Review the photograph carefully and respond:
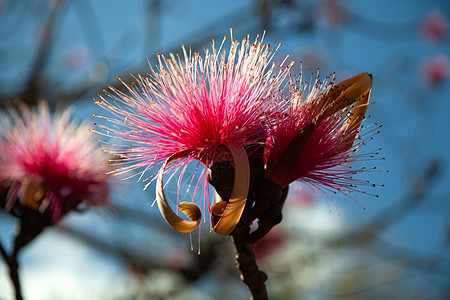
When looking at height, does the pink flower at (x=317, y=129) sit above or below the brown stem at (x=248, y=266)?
above

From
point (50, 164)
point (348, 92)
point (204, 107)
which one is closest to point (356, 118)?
point (348, 92)

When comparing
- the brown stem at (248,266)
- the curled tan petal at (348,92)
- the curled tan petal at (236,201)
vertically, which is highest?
the curled tan petal at (348,92)

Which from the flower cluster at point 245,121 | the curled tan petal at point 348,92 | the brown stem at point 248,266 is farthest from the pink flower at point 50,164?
the curled tan petal at point 348,92

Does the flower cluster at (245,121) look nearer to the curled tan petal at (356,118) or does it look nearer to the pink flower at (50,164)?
the curled tan petal at (356,118)

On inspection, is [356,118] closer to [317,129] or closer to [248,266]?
[317,129]

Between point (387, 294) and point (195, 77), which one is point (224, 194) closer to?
point (195, 77)

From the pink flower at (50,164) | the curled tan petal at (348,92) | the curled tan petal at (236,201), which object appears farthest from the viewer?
the pink flower at (50,164)

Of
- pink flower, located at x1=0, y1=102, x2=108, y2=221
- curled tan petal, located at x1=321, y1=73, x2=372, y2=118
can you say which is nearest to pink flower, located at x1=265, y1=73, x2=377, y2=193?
curled tan petal, located at x1=321, y1=73, x2=372, y2=118
